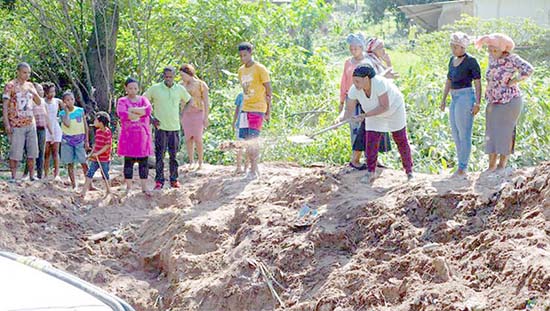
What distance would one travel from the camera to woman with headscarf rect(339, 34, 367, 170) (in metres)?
8.30

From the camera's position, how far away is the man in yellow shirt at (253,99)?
30.7 ft

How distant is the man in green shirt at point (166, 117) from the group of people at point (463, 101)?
2.41m

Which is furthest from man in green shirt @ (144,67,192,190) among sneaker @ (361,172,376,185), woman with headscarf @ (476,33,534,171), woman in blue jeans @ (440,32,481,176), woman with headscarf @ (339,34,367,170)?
woman with headscarf @ (476,33,534,171)

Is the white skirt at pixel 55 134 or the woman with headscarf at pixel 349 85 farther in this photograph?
the white skirt at pixel 55 134

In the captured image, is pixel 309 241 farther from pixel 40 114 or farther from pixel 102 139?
pixel 40 114

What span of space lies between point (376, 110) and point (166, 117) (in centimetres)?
293

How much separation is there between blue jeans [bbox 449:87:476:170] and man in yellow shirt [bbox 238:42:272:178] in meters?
2.29

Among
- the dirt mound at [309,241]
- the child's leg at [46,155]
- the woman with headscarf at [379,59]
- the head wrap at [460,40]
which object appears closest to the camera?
the dirt mound at [309,241]

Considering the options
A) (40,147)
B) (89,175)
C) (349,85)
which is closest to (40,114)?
(40,147)

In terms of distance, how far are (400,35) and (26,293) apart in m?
31.7

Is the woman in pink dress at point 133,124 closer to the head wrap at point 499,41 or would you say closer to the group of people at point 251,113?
the group of people at point 251,113

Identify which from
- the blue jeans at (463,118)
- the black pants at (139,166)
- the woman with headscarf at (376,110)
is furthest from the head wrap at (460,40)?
the black pants at (139,166)

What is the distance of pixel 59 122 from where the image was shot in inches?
415

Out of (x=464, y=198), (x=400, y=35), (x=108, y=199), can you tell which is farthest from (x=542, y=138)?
(x=400, y=35)
